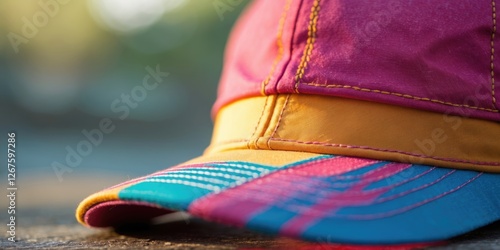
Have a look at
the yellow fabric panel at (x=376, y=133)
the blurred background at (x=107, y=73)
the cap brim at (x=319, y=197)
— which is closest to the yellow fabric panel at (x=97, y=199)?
the cap brim at (x=319, y=197)

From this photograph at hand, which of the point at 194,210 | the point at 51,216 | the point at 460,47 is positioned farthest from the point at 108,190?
the point at 51,216

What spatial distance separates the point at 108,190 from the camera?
81 centimetres

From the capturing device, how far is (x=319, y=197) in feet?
2.31

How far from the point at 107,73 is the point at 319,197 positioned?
8.26 metres

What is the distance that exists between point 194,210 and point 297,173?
154mm

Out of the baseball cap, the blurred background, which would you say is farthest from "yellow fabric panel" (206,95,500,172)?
the blurred background

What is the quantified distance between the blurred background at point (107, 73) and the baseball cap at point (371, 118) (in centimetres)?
472

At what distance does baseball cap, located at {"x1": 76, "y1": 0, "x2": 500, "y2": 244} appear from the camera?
0.76m

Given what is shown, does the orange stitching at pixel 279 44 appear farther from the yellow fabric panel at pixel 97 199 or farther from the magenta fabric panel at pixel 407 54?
the yellow fabric panel at pixel 97 199

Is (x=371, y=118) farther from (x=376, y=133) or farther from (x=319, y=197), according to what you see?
(x=319, y=197)

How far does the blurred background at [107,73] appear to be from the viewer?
6.60 meters

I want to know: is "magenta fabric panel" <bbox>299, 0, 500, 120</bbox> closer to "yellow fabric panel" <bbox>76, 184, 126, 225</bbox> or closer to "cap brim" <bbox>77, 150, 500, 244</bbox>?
"cap brim" <bbox>77, 150, 500, 244</bbox>

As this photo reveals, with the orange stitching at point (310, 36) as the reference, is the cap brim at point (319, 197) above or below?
below

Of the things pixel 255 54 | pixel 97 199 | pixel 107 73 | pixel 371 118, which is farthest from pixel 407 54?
pixel 107 73
